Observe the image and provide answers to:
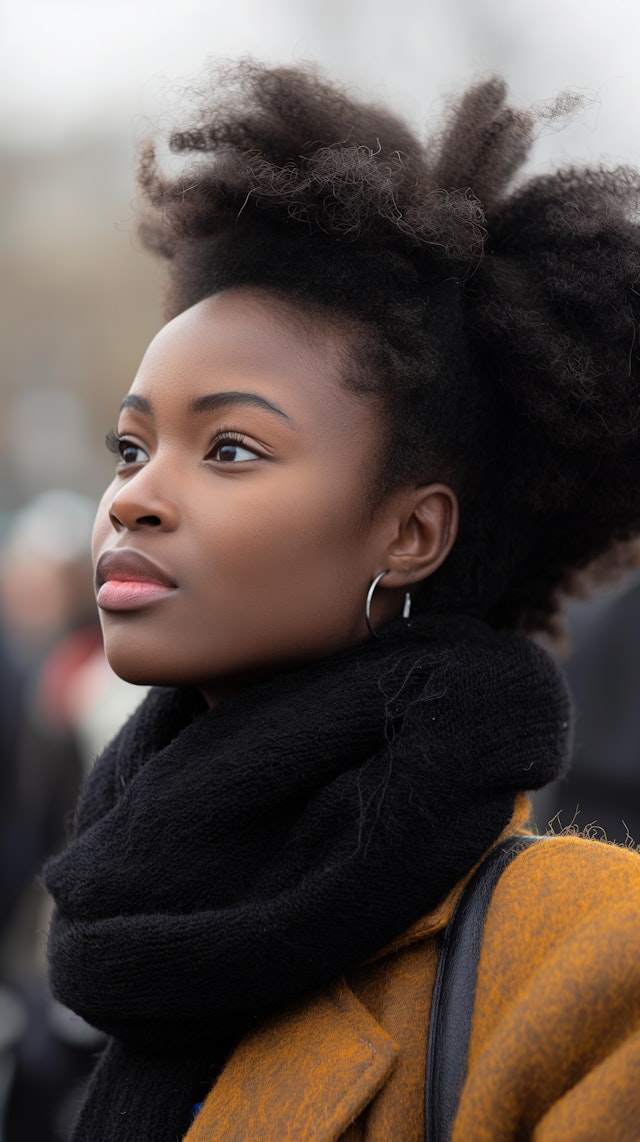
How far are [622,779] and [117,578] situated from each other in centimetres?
208

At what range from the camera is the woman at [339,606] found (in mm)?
1656

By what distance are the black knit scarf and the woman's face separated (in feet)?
0.37

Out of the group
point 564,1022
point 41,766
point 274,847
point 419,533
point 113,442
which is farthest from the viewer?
point 41,766

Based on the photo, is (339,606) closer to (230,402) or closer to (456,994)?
(230,402)

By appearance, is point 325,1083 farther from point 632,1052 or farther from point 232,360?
point 232,360

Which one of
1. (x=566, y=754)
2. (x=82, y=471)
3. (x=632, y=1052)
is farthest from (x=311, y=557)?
(x=82, y=471)

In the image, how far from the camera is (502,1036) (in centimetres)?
144

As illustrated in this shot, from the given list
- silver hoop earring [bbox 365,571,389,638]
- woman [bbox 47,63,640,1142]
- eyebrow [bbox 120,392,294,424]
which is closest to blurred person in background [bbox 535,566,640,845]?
woman [bbox 47,63,640,1142]

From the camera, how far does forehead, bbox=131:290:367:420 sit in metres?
1.88

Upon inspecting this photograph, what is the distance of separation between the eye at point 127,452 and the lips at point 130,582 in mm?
206

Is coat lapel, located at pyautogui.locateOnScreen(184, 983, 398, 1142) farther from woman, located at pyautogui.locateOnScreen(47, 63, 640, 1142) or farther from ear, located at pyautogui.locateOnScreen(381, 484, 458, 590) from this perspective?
ear, located at pyautogui.locateOnScreen(381, 484, 458, 590)

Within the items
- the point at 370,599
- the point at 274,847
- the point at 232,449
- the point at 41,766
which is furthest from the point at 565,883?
the point at 41,766

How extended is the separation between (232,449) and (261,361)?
15 cm

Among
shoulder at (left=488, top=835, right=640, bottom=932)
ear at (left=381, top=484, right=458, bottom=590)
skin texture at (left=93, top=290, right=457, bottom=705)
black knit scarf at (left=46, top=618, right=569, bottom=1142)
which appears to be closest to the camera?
shoulder at (left=488, top=835, right=640, bottom=932)
